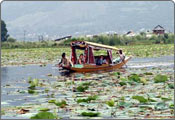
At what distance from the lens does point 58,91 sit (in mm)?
13969

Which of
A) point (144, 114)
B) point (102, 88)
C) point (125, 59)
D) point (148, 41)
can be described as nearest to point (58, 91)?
point (102, 88)

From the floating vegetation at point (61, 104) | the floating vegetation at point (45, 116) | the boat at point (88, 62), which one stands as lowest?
the floating vegetation at point (45, 116)

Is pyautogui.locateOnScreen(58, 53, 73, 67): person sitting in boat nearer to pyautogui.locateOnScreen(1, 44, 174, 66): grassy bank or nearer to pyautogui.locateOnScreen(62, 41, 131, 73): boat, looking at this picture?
pyautogui.locateOnScreen(62, 41, 131, 73): boat

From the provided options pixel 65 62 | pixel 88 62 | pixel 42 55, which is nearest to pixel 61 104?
pixel 65 62

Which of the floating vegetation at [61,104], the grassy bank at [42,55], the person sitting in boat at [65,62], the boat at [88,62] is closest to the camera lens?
the floating vegetation at [61,104]

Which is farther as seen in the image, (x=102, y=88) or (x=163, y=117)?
(x=102, y=88)

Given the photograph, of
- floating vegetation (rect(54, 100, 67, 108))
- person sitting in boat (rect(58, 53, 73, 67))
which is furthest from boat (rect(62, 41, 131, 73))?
floating vegetation (rect(54, 100, 67, 108))

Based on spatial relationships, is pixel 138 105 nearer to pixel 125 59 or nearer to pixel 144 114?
pixel 144 114

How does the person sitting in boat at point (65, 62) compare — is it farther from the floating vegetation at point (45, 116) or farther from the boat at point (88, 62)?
the floating vegetation at point (45, 116)

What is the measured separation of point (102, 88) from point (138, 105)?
10.7 ft

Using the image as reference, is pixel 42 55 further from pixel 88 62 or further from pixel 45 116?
pixel 45 116

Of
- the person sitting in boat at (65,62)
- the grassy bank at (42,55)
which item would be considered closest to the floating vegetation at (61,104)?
the person sitting in boat at (65,62)

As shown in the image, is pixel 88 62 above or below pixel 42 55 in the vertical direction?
below

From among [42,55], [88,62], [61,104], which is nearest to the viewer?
[61,104]
